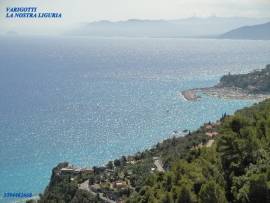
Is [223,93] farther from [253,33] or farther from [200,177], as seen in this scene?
[253,33]

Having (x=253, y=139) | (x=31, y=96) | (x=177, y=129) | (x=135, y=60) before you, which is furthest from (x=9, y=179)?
(x=135, y=60)

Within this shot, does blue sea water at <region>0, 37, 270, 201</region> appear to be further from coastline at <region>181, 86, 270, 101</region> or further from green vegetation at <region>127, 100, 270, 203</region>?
green vegetation at <region>127, 100, 270, 203</region>

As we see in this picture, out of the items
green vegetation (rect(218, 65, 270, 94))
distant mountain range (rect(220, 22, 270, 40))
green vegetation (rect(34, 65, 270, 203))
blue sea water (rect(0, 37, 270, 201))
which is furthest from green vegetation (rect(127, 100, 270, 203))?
distant mountain range (rect(220, 22, 270, 40))

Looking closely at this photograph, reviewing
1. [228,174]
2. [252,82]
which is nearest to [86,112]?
[252,82]

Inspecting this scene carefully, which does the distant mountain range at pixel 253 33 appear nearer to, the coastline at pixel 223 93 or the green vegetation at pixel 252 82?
the green vegetation at pixel 252 82

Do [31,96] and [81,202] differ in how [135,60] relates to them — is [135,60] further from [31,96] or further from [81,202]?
[81,202]

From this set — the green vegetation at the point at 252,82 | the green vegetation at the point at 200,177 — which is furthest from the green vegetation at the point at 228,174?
the green vegetation at the point at 252,82

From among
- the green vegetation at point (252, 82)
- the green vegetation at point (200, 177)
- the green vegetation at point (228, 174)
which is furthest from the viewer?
the green vegetation at point (252, 82)
